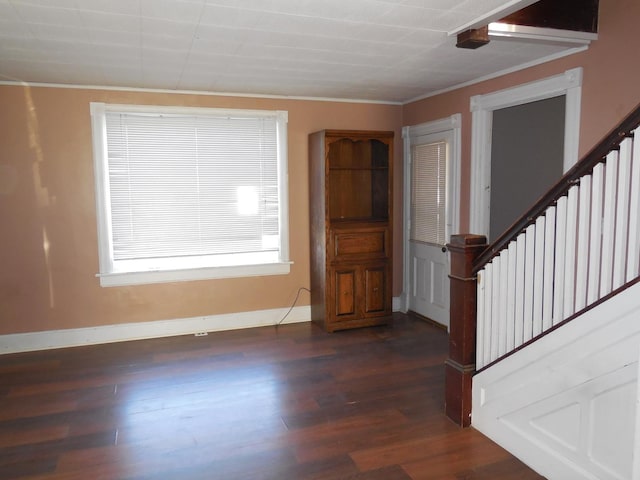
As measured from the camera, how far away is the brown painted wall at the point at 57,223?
4.28 m

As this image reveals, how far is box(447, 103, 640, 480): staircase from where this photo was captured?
2.04 meters

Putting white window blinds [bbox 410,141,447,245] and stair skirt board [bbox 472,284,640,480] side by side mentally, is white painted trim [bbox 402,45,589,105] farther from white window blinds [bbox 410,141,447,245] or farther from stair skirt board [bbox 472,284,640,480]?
stair skirt board [bbox 472,284,640,480]

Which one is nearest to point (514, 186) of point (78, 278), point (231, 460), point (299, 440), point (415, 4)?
point (415, 4)

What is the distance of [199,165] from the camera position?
482 centimetres

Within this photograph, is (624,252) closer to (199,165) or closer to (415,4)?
(415,4)

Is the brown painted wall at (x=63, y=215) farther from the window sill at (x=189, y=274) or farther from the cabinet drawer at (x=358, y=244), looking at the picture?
the cabinet drawer at (x=358, y=244)

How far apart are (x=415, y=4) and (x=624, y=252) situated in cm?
155

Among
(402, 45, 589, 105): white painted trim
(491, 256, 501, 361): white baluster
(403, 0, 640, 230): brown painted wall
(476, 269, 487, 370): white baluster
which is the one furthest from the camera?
(402, 45, 589, 105): white painted trim

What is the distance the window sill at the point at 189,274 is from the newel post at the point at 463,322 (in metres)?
2.47

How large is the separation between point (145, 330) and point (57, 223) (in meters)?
1.27

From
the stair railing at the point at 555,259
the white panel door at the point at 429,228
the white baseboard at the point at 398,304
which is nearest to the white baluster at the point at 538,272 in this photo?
the stair railing at the point at 555,259

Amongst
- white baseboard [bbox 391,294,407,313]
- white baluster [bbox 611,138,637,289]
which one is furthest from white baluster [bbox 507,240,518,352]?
white baseboard [bbox 391,294,407,313]

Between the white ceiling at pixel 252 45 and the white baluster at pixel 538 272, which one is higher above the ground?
the white ceiling at pixel 252 45

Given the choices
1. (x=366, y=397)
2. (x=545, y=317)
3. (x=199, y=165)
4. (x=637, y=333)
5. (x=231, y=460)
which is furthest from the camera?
(x=199, y=165)
